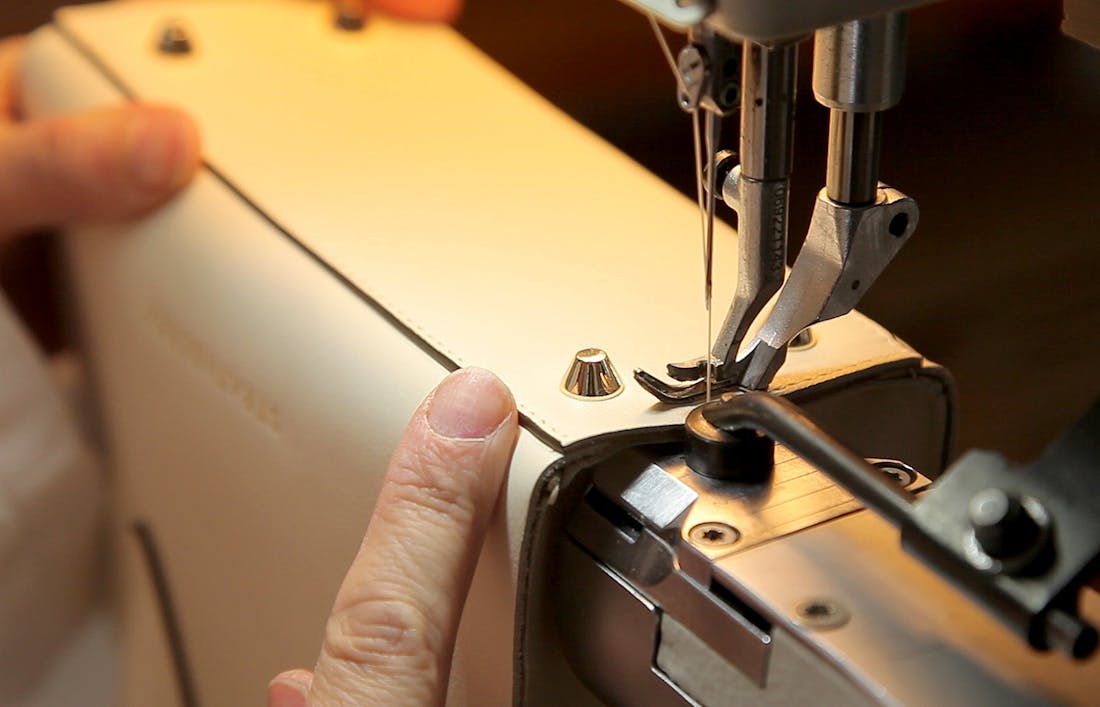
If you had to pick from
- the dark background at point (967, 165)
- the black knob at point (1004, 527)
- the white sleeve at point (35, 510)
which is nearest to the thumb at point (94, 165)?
the white sleeve at point (35, 510)

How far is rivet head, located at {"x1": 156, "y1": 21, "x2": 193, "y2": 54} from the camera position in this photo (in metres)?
0.97

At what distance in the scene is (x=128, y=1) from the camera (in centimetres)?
109

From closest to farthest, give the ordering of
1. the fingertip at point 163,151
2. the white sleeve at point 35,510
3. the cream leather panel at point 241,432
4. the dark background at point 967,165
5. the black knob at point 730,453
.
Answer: the black knob at point 730,453 < the cream leather panel at point 241,432 < the fingertip at point 163,151 < the white sleeve at point 35,510 < the dark background at point 967,165

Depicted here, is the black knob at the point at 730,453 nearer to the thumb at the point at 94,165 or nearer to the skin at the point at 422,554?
the skin at the point at 422,554

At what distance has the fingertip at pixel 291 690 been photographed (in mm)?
631

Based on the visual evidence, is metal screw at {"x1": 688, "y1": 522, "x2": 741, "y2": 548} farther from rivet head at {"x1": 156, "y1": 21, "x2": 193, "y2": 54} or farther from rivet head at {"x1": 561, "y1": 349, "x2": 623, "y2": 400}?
rivet head at {"x1": 156, "y1": 21, "x2": 193, "y2": 54}

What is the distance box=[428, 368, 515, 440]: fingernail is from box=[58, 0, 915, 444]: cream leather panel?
A: 0.01m

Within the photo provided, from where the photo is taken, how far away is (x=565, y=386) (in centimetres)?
59

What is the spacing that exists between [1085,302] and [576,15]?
57 cm

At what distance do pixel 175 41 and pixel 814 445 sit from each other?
661 mm

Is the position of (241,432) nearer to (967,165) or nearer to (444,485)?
(444,485)

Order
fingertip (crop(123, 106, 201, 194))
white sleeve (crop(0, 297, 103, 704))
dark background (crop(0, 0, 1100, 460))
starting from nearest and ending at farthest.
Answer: fingertip (crop(123, 106, 201, 194)), white sleeve (crop(0, 297, 103, 704)), dark background (crop(0, 0, 1100, 460))

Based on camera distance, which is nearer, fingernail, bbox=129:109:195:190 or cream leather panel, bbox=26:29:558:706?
cream leather panel, bbox=26:29:558:706

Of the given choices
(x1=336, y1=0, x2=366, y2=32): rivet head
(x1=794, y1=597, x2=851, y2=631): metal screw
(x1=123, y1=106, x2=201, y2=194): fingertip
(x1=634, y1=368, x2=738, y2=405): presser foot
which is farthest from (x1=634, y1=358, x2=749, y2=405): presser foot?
(x1=336, y1=0, x2=366, y2=32): rivet head
